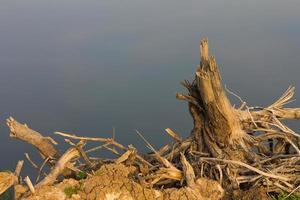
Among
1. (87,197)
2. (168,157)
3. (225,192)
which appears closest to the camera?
(87,197)

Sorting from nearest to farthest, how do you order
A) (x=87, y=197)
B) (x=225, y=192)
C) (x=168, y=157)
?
(x=87, y=197) → (x=225, y=192) → (x=168, y=157)

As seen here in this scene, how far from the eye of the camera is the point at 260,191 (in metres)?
5.77

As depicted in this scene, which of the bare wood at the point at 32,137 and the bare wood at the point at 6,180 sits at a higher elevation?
the bare wood at the point at 32,137

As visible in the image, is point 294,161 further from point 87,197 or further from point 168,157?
point 87,197

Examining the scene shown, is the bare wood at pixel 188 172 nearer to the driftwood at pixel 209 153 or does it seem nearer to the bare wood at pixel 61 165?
the driftwood at pixel 209 153

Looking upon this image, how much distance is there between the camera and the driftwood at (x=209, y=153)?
596 cm

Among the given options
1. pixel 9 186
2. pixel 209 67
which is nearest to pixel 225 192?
pixel 209 67

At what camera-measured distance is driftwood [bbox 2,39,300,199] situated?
5965mm

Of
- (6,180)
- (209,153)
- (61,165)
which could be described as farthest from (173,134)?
(6,180)

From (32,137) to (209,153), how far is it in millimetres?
1955

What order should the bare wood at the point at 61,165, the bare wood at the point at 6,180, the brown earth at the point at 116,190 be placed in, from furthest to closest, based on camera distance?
1. the bare wood at the point at 6,180
2. the bare wood at the point at 61,165
3. the brown earth at the point at 116,190

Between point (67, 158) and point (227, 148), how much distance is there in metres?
1.67

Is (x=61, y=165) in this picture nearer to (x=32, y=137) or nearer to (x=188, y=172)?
(x=32, y=137)

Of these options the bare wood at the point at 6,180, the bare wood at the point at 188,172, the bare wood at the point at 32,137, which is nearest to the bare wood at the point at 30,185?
the bare wood at the point at 6,180
